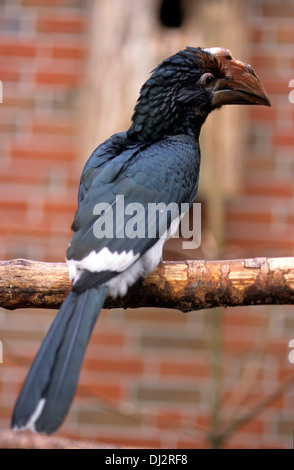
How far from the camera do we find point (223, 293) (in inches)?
62.5

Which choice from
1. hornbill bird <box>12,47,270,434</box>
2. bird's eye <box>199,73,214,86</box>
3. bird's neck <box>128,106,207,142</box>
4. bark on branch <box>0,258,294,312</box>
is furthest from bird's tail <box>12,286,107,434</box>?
bird's eye <box>199,73,214,86</box>

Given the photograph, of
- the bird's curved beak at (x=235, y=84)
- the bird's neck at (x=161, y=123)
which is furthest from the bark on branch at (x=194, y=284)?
the bird's curved beak at (x=235, y=84)

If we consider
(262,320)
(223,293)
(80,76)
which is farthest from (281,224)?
(223,293)

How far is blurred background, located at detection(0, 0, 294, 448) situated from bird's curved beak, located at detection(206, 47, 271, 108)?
36cm

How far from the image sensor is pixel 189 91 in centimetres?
192

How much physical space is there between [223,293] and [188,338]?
3.22ft

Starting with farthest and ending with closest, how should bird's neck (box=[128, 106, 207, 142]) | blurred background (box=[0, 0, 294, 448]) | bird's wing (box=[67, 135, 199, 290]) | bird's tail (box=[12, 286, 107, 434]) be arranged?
1. blurred background (box=[0, 0, 294, 448])
2. bird's neck (box=[128, 106, 207, 142])
3. bird's wing (box=[67, 135, 199, 290])
4. bird's tail (box=[12, 286, 107, 434])

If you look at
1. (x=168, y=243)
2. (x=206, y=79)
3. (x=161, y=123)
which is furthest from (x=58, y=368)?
(x=168, y=243)

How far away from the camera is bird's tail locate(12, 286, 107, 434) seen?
132 centimetres

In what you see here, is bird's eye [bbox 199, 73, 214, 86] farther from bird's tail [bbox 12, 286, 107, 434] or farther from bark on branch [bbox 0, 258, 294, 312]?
bird's tail [bbox 12, 286, 107, 434]

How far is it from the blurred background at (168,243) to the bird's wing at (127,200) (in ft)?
1.78

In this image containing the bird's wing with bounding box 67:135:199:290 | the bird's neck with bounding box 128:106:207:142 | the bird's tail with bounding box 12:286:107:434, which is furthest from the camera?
the bird's neck with bounding box 128:106:207:142

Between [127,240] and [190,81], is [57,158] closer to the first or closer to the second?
[190,81]

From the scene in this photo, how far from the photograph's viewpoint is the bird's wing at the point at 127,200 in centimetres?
151
